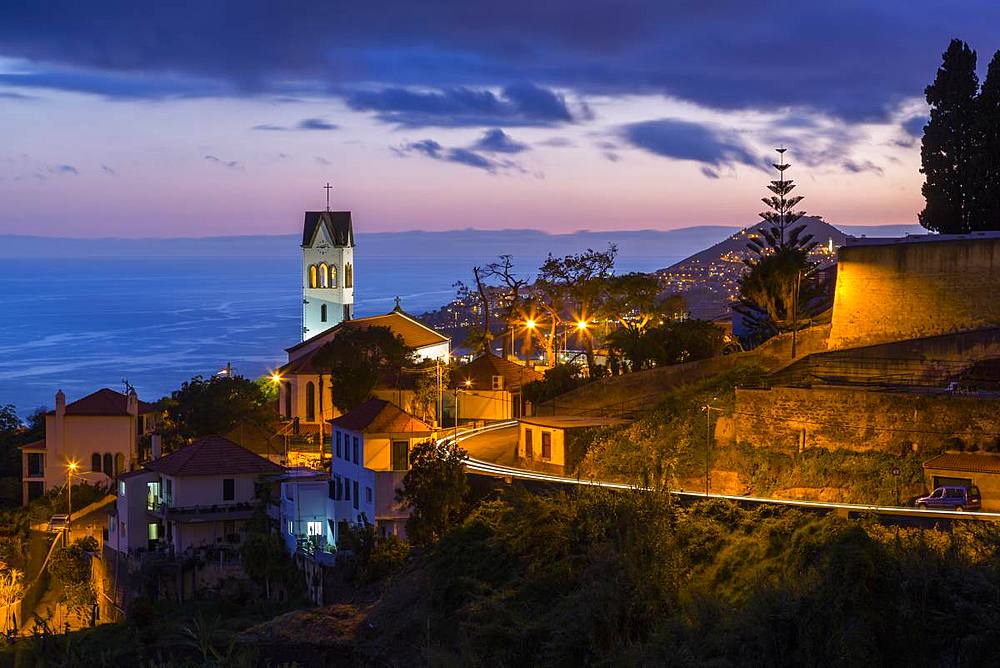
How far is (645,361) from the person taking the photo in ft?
149

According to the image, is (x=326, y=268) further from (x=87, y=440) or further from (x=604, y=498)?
(x=604, y=498)

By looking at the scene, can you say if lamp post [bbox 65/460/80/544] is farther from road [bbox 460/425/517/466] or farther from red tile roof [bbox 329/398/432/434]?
road [bbox 460/425/517/466]

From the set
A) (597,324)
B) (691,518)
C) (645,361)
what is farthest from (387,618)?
(597,324)

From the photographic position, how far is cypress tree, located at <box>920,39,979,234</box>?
40.6 meters

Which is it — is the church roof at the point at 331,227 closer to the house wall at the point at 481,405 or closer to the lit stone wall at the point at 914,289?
the house wall at the point at 481,405

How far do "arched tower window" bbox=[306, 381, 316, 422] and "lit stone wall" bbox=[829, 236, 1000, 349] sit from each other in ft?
99.9

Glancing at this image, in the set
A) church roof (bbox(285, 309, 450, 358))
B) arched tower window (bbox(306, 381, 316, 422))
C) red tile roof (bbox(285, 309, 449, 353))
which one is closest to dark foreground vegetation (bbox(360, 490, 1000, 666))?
arched tower window (bbox(306, 381, 316, 422))

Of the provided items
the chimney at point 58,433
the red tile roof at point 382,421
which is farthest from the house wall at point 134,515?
the chimney at point 58,433

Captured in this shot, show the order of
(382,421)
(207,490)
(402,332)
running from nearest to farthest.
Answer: (382,421)
(207,490)
(402,332)

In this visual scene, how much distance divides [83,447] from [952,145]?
34.7m

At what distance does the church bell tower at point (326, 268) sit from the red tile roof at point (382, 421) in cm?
4641

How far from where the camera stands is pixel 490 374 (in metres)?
55.8

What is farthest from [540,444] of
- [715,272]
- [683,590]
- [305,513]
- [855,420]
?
[715,272]

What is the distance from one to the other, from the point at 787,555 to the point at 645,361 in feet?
71.0
